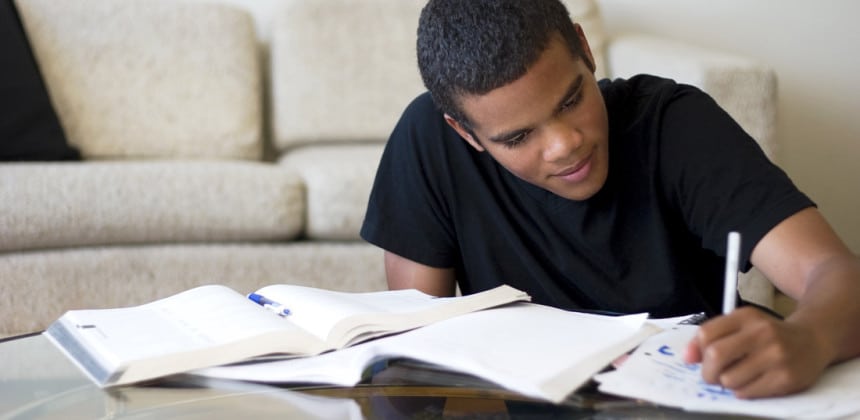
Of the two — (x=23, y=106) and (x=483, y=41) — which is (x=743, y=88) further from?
(x=23, y=106)

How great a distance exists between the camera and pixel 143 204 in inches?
76.8

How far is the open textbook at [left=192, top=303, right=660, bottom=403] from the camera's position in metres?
0.72

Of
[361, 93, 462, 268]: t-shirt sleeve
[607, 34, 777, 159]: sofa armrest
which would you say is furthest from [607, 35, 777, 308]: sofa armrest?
[361, 93, 462, 268]: t-shirt sleeve

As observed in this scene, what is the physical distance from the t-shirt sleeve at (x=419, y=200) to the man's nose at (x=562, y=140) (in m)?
0.27

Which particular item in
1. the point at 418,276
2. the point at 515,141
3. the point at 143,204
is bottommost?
the point at 143,204

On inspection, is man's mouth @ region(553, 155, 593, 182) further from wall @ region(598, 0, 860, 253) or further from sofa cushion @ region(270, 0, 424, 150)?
wall @ region(598, 0, 860, 253)

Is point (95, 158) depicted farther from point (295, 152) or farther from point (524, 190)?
point (524, 190)

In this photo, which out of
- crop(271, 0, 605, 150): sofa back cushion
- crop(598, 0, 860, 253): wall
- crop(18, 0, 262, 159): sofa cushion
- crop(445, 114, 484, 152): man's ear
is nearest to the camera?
crop(445, 114, 484, 152): man's ear

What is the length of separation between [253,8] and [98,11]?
0.43 metres

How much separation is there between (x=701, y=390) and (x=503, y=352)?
0.15m

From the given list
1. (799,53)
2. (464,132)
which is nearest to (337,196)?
(464,132)

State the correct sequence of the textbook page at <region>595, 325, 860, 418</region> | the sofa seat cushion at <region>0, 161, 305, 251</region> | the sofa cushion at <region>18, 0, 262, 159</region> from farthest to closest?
the sofa cushion at <region>18, 0, 262, 159</region>, the sofa seat cushion at <region>0, 161, 305, 251</region>, the textbook page at <region>595, 325, 860, 418</region>

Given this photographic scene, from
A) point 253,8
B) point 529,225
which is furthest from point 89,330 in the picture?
point 253,8

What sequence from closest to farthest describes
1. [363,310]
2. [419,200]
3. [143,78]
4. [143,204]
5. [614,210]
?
1. [363,310]
2. [614,210]
3. [419,200]
4. [143,204]
5. [143,78]
